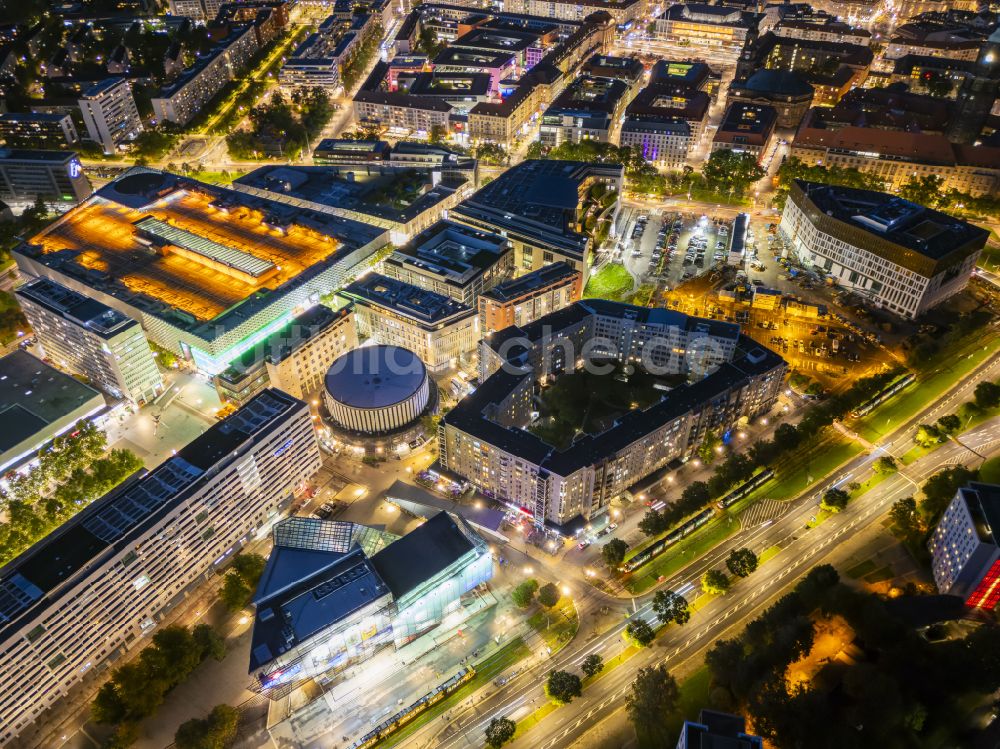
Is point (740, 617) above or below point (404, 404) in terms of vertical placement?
below

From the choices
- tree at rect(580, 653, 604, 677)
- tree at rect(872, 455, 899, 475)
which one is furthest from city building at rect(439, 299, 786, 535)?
tree at rect(872, 455, 899, 475)

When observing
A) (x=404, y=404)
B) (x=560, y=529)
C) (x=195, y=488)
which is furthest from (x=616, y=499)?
(x=195, y=488)

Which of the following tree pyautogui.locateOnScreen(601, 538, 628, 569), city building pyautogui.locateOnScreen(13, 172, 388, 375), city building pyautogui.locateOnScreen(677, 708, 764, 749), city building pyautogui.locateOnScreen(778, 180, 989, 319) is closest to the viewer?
city building pyautogui.locateOnScreen(677, 708, 764, 749)

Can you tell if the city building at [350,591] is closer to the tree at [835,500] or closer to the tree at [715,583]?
the tree at [715,583]

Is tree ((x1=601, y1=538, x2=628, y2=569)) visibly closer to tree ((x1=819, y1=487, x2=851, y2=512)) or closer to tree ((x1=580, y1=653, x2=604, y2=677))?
tree ((x1=580, y1=653, x2=604, y2=677))

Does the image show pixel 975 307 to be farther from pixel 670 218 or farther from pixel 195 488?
pixel 195 488

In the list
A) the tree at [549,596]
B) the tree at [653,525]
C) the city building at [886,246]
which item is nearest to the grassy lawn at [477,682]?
the tree at [549,596]

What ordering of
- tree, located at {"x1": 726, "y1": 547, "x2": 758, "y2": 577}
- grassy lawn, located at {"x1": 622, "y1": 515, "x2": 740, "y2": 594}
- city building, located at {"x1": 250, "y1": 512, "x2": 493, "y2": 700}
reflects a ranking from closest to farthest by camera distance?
city building, located at {"x1": 250, "y1": 512, "x2": 493, "y2": 700}, tree, located at {"x1": 726, "y1": 547, "x2": 758, "y2": 577}, grassy lawn, located at {"x1": 622, "y1": 515, "x2": 740, "y2": 594}
